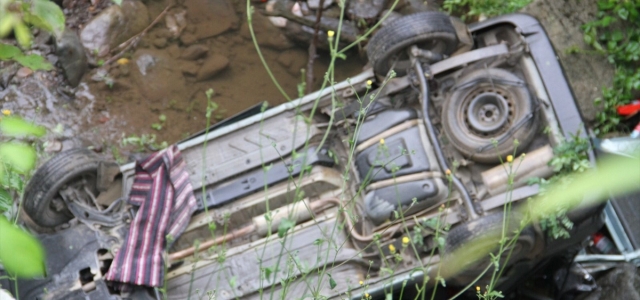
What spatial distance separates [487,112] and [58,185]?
292 centimetres

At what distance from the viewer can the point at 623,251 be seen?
202 inches

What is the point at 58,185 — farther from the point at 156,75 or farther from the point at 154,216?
the point at 156,75

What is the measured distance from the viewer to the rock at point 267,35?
22.0 ft

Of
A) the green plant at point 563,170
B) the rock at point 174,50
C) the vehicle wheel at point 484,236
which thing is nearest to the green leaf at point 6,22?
the vehicle wheel at point 484,236

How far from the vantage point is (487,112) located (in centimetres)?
480

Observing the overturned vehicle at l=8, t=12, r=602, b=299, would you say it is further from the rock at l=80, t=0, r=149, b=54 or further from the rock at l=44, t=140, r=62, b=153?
the rock at l=80, t=0, r=149, b=54

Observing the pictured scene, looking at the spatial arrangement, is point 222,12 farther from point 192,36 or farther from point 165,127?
point 165,127

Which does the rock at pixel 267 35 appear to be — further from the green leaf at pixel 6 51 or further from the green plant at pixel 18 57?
the green leaf at pixel 6 51

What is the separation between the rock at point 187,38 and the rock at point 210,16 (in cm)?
4

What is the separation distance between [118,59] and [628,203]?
14.8ft

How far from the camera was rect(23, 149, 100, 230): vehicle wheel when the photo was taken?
4.73 m

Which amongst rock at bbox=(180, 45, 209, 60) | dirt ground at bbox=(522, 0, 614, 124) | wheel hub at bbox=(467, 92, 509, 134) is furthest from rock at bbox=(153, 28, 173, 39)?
dirt ground at bbox=(522, 0, 614, 124)

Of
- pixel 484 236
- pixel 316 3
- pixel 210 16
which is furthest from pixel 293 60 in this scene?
pixel 484 236

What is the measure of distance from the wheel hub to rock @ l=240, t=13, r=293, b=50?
2434 mm
